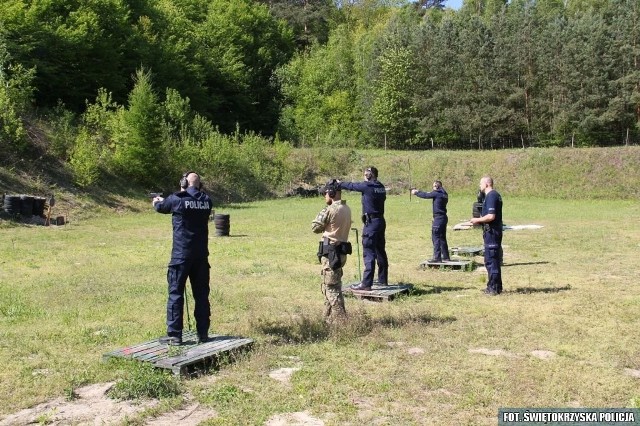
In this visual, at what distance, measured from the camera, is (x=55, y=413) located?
570 centimetres

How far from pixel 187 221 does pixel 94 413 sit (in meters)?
2.57

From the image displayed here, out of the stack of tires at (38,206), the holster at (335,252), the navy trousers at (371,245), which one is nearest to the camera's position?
the holster at (335,252)

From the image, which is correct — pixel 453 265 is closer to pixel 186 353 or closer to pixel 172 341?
pixel 172 341

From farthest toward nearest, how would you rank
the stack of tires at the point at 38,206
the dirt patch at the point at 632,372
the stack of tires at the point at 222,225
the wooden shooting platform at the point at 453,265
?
the stack of tires at the point at 38,206 → the stack of tires at the point at 222,225 → the wooden shooting platform at the point at 453,265 → the dirt patch at the point at 632,372

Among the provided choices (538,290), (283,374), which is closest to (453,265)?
(538,290)

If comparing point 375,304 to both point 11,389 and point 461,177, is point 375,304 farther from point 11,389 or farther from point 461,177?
point 461,177

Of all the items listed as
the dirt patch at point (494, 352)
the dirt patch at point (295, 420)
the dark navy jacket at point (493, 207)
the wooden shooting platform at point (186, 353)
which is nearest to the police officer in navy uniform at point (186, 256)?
the wooden shooting platform at point (186, 353)

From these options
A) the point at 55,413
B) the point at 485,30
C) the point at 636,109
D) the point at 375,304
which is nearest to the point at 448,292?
the point at 375,304

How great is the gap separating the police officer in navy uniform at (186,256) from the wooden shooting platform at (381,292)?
3.79 m

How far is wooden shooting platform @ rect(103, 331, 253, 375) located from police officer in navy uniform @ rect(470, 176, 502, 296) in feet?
17.5

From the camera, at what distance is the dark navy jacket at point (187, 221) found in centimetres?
743

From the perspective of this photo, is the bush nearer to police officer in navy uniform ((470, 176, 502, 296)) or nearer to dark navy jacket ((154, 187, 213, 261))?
dark navy jacket ((154, 187, 213, 261))

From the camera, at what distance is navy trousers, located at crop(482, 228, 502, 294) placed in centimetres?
1098

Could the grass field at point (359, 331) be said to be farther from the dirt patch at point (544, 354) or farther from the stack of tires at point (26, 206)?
the stack of tires at point (26, 206)
